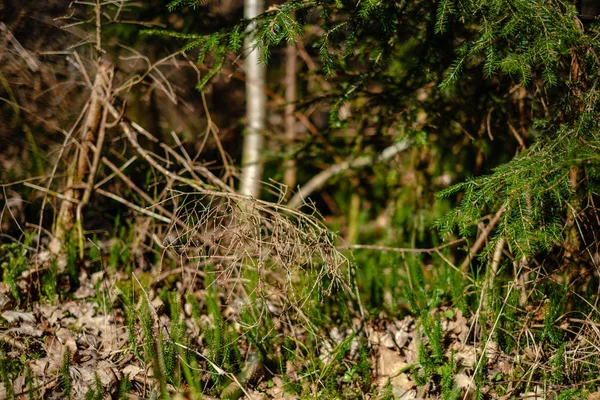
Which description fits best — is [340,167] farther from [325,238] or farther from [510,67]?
[510,67]

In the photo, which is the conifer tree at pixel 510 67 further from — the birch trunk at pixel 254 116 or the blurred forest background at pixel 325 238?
the birch trunk at pixel 254 116

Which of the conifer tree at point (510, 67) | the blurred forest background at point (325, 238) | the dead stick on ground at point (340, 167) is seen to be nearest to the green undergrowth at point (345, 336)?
the blurred forest background at point (325, 238)

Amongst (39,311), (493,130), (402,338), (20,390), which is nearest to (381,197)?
(493,130)

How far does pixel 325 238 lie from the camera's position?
2707mm

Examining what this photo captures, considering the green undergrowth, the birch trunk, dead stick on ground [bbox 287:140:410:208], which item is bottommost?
the green undergrowth

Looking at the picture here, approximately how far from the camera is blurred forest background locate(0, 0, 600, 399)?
2584 mm

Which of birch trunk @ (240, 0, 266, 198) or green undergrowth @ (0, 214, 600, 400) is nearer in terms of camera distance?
green undergrowth @ (0, 214, 600, 400)

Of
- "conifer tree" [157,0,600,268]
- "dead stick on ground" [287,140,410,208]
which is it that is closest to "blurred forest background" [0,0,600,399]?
"conifer tree" [157,0,600,268]

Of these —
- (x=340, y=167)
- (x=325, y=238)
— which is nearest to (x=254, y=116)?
(x=340, y=167)

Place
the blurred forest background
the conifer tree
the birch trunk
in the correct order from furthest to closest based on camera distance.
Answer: the birch trunk, the blurred forest background, the conifer tree

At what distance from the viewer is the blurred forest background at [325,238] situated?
2584mm

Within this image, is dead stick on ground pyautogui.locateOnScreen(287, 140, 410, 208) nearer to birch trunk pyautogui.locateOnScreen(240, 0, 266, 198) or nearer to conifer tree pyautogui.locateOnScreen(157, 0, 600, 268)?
birch trunk pyautogui.locateOnScreen(240, 0, 266, 198)

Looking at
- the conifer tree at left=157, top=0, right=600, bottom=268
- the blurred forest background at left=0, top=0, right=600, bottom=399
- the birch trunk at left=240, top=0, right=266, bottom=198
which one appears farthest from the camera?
the birch trunk at left=240, top=0, right=266, bottom=198

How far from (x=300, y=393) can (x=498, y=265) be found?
1.69 meters
